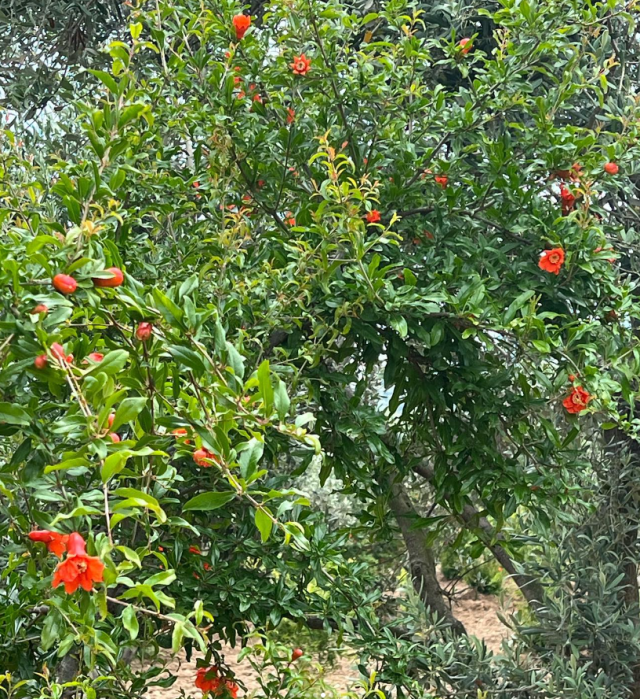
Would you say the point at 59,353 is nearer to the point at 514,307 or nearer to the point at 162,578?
the point at 162,578

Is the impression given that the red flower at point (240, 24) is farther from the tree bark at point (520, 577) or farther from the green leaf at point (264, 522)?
the tree bark at point (520, 577)

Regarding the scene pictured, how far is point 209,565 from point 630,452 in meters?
1.82

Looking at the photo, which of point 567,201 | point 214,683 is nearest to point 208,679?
point 214,683

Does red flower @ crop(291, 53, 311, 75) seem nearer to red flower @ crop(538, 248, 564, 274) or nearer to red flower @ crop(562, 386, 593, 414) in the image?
red flower @ crop(538, 248, 564, 274)

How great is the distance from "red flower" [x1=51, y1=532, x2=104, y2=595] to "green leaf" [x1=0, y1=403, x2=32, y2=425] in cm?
21

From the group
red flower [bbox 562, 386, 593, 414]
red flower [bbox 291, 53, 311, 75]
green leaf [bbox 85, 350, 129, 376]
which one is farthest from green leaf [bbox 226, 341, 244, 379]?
red flower [bbox 291, 53, 311, 75]

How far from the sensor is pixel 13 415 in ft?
3.58

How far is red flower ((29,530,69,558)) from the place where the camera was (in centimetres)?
103

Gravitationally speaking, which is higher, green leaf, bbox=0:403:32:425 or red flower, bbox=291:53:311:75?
red flower, bbox=291:53:311:75

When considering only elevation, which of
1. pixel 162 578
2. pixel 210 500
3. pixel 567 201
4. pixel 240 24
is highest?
pixel 240 24

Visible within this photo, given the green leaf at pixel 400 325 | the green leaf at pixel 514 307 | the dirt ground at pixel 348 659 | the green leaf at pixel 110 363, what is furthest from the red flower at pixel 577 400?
the dirt ground at pixel 348 659

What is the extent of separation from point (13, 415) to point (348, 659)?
4.44 meters

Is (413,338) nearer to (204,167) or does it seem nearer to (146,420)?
(204,167)

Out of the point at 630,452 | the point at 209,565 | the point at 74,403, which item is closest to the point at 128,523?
the point at 209,565
